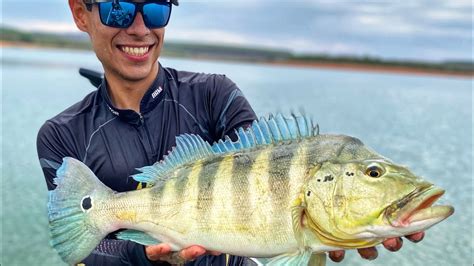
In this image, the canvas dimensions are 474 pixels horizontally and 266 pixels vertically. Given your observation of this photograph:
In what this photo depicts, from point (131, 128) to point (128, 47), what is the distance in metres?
0.54

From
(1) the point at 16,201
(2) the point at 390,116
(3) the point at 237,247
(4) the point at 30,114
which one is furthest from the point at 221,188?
(2) the point at 390,116

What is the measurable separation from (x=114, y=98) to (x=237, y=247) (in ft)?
4.95

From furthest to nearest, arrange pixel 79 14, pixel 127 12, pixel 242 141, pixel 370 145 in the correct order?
pixel 370 145 → pixel 79 14 → pixel 127 12 → pixel 242 141

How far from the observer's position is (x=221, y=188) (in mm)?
2789

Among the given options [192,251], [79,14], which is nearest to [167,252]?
[192,251]

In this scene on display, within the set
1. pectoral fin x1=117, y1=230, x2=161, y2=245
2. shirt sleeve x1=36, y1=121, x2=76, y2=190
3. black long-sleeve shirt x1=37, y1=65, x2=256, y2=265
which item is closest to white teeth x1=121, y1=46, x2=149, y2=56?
black long-sleeve shirt x1=37, y1=65, x2=256, y2=265

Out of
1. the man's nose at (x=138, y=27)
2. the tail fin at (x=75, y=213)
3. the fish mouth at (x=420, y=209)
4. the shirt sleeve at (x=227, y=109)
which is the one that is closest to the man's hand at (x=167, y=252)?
the tail fin at (x=75, y=213)

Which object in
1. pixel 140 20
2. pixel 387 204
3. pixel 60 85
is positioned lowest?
pixel 60 85

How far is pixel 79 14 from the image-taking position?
370 centimetres

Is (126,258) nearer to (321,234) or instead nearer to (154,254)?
(154,254)

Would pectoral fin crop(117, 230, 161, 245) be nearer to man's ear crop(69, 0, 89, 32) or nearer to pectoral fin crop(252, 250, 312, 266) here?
pectoral fin crop(252, 250, 312, 266)

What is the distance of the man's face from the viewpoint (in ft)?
11.0

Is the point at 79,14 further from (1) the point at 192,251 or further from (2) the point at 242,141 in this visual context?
(1) the point at 192,251

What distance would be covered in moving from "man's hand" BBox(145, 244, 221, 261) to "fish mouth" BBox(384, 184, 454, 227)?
1.02 m
